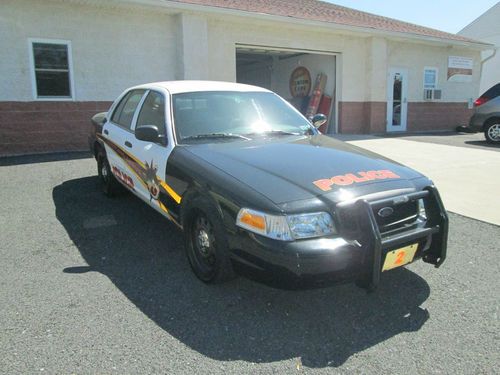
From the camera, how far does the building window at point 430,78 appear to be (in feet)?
52.1

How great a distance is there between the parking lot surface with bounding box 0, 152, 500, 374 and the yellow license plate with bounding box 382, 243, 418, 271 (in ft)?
1.23

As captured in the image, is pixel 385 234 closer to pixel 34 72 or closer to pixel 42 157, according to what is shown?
pixel 42 157

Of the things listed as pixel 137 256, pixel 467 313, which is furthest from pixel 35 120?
pixel 467 313

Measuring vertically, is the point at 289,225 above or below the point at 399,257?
above

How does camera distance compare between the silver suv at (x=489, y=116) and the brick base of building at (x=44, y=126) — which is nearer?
the brick base of building at (x=44, y=126)

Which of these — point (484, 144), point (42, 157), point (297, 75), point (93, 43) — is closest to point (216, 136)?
point (42, 157)

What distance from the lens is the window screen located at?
962 centimetres

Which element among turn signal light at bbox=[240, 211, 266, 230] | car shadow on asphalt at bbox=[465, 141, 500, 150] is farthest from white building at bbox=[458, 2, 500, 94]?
turn signal light at bbox=[240, 211, 266, 230]

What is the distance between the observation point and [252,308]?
299 cm

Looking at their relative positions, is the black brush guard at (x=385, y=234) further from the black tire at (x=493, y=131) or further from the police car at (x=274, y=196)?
the black tire at (x=493, y=131)

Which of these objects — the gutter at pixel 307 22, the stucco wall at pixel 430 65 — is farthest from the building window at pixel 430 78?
the gutter at pixel 307 22

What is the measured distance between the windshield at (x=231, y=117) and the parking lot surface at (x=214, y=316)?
3.92 ft

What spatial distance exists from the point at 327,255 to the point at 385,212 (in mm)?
581

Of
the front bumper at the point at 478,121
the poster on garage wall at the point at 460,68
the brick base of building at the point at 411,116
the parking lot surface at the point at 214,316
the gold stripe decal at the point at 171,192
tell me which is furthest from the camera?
the poster on garage wall at the point at 460,68
